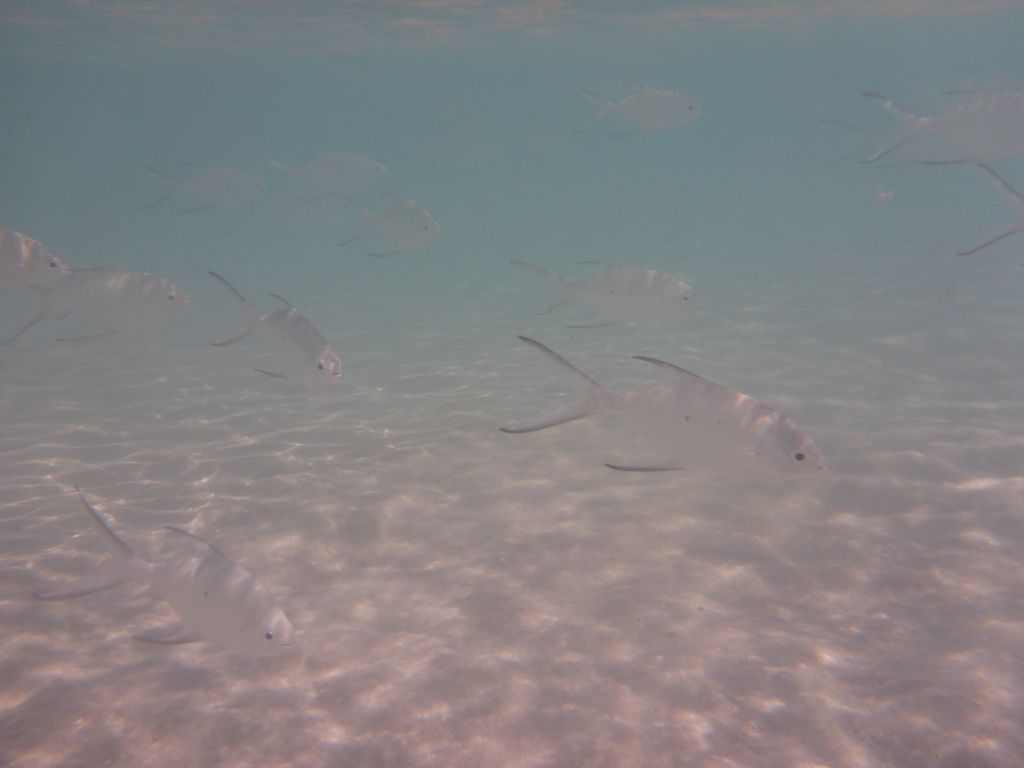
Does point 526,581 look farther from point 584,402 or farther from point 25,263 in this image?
point 25,263

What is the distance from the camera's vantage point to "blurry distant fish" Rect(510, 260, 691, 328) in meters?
5.70

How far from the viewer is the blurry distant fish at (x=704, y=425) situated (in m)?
3.19

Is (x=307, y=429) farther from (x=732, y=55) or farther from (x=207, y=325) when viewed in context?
(x=732, y=55)

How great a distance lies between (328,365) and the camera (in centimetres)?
489

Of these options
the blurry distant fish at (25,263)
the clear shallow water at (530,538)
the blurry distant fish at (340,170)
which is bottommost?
the clear shallow water at (530,538)

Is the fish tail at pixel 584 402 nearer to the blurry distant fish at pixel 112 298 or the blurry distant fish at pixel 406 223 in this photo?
the blurry distant fish at pixel 112 298

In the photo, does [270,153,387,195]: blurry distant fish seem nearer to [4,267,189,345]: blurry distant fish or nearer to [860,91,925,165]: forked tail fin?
[4,267,189,345]: blurry distant fish

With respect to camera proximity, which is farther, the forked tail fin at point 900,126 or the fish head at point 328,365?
the forked tail fin at point 900,126

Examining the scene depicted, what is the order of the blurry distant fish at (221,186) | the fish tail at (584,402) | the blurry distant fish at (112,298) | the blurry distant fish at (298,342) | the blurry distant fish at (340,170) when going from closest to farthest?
the fish tail at (584,402) < the blurry distant fish at (298,342) < the blurry distant fish at (112,298) < the blurry distant fish at (340,170) < the blurry distant fish at (221,186)

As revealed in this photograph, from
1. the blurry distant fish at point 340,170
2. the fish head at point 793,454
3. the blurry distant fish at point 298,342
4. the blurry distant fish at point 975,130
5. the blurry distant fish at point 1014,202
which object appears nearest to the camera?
the fish head at point 793,454

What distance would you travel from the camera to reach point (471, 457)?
7.40m

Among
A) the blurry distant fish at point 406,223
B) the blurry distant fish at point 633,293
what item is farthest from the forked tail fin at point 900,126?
the blurry distant fish at point 406,223

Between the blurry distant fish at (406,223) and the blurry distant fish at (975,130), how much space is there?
5185mm

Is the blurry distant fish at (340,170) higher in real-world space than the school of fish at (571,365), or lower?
higher
